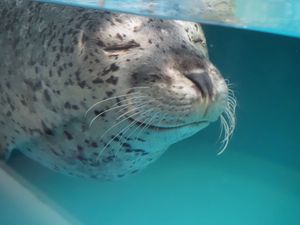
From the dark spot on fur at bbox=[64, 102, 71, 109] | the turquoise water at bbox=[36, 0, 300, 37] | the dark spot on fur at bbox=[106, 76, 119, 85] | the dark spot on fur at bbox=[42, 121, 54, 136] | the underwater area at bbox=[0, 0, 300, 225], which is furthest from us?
the underwater area at bbox=[0, 0, 300, 225]

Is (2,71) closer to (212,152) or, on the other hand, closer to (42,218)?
(42,218)

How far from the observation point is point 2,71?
2.50 meters

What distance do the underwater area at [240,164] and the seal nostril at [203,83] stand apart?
2.03 metres

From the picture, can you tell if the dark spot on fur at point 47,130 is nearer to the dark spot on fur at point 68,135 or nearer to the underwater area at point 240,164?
the dark spot on fur at point 68,135

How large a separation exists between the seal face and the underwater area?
4.26 feet

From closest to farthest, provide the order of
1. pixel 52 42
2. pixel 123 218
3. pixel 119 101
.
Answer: pixel 119 101 → pixel 52 42 → pixel 123 218

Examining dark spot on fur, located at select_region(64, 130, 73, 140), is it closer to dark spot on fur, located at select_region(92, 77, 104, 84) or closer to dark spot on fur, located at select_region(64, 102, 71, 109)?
dark spot on fur, located at select_region(64, 102, 71, 109)

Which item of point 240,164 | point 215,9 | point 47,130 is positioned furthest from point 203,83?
point 240,164

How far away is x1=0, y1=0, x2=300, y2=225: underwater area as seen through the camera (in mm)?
3721

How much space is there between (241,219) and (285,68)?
1.30 meters

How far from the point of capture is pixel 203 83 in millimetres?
1689

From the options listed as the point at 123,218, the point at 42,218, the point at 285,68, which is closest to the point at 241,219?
the point at 123,218

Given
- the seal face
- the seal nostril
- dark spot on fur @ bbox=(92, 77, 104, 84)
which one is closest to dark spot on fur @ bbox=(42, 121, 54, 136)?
the seal face

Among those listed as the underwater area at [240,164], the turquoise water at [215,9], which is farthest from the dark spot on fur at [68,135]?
the underwater area at [240,164]
